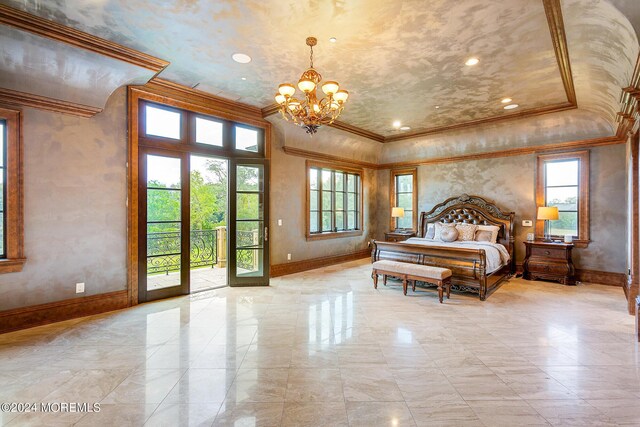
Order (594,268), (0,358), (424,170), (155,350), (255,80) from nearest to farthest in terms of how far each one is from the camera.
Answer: (0,358)
(155,350)
(255,80)
(594,268)
(424,170)

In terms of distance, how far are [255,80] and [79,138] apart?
244cm

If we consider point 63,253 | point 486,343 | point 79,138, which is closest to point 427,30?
point 486,343

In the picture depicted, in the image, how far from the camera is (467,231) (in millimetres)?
6547

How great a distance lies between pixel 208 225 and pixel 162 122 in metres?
4.58

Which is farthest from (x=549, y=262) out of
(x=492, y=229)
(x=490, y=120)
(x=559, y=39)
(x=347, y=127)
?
(x=347, y=127)

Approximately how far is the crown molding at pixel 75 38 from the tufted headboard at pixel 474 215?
6518 mm

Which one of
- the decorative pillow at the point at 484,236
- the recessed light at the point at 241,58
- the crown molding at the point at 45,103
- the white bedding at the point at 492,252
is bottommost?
the white bedding at the point at 492,252

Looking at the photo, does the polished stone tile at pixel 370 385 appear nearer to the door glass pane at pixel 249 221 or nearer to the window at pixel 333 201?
the door glass pane at pixel 249 221

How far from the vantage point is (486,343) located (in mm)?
3127

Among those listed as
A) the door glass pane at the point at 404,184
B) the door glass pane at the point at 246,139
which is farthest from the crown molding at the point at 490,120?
the door glass pane at the point at 246,139

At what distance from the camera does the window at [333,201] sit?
7.06m

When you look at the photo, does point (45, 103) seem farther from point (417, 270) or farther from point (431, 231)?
point (431, 231)

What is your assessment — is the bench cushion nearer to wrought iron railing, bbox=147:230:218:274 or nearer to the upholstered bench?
the upholstered bench

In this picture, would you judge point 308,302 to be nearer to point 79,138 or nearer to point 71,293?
point 71,293
